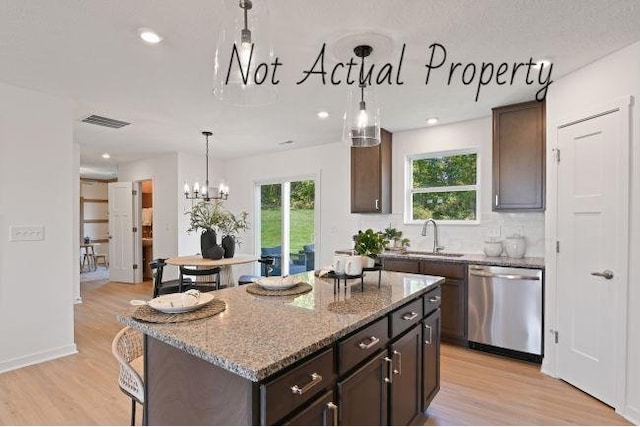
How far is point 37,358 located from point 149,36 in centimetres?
301

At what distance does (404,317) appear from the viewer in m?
1.86

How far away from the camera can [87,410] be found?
2328mm

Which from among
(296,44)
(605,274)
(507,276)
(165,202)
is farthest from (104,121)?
(605,274)

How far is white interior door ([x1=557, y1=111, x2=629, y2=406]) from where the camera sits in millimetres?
2375

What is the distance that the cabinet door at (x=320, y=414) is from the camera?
1149 mm

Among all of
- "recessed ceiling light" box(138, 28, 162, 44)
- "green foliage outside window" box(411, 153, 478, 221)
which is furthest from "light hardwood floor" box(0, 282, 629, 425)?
"recessed ceiling light" box(138, 28, 162, 44)

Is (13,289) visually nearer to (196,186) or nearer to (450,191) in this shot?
(196,186)

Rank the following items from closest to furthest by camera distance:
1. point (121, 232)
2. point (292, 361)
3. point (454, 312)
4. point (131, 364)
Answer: point (292, 361)
point (131, 364)
point (454, 312)
point (121, 232)

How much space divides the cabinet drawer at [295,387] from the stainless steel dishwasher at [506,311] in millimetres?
2559

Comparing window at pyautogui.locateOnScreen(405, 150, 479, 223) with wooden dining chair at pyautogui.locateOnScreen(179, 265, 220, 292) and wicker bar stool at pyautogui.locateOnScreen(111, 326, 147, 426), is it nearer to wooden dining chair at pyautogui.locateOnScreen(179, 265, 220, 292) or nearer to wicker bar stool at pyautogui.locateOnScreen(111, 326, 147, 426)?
wooden dining chair at pyautogui.locateOnScreen(179, 265, 220, 292)

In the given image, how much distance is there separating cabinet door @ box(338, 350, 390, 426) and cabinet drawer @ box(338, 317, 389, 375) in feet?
0.15

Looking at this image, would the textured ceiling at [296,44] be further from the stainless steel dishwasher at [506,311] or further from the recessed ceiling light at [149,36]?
the stainless steel dishwasher at [506,311]

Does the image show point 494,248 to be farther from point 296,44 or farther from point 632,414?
point 296,44

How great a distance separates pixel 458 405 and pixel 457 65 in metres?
2.53
